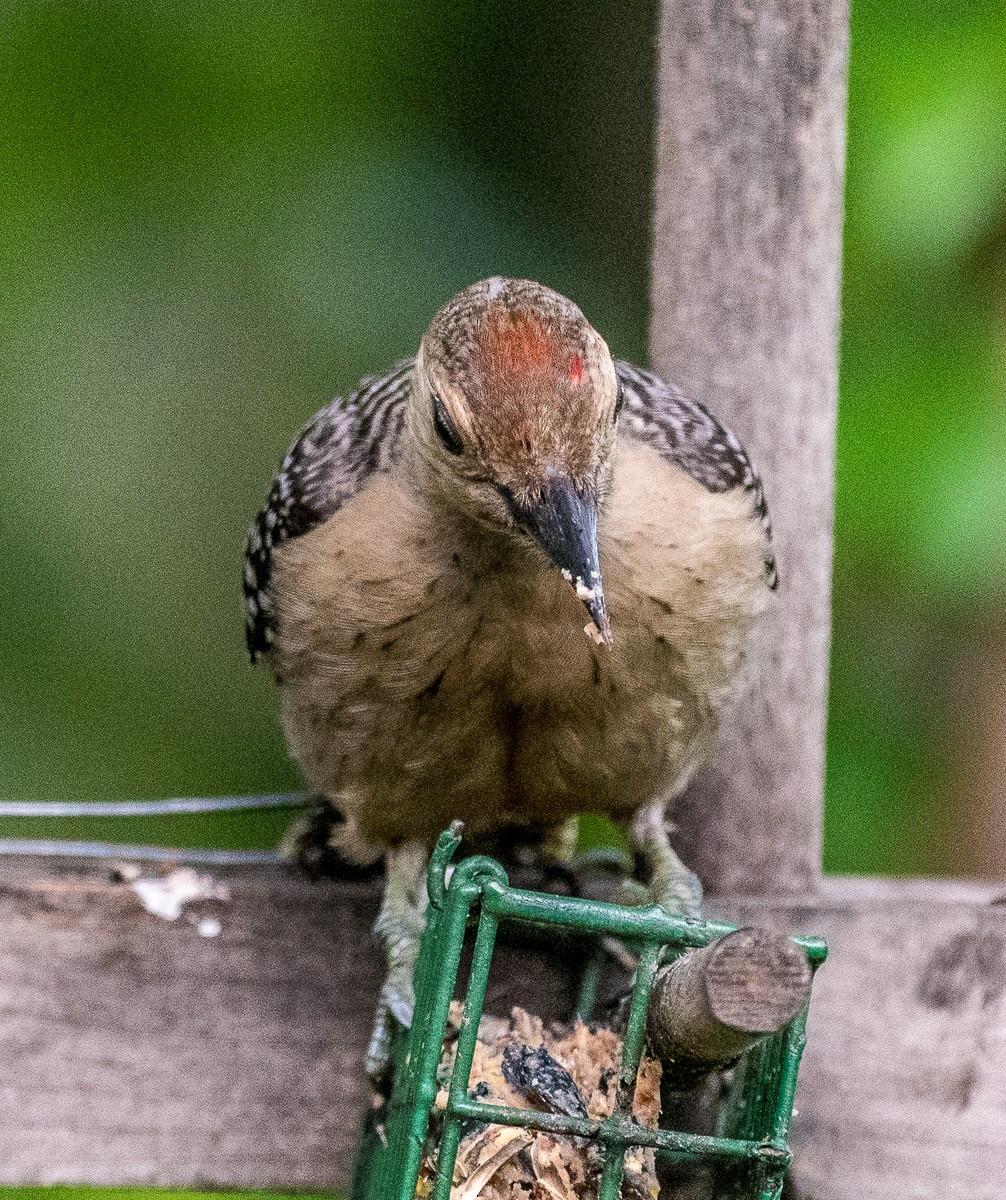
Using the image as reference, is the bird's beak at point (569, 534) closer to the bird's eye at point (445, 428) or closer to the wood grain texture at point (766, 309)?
the bird's eye at point (445, 428)

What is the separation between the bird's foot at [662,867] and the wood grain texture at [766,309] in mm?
109

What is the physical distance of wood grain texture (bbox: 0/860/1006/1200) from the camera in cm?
286

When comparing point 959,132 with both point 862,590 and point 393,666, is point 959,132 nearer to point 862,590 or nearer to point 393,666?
point 862,590

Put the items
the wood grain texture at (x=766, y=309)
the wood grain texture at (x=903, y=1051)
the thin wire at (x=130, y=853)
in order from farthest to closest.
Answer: the wood grain texture at (x=766, y=309) → the thin wire at (x=130, y=853) → the wood grain texture at (x=903, y=1051)

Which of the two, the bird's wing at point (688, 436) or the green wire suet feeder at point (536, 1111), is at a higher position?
the bird's wing at point (688, 436)

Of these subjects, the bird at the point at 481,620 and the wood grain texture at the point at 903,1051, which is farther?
the bird at the point at 481,620

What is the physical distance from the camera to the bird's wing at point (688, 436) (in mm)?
3064

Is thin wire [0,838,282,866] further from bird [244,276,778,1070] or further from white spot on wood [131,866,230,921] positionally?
bird [244,276,778,1070]

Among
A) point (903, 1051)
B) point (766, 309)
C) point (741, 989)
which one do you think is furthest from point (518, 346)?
point (903, 1051)

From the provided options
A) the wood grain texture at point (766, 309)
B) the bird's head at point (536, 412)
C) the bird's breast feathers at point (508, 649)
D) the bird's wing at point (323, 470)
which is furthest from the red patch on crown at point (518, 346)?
the wood grain texture at point (766, 309)

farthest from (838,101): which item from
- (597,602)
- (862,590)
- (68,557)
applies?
(68,557)

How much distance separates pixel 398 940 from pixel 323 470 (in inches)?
34.0

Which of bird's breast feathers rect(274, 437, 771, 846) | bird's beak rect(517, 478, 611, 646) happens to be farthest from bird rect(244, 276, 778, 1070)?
bird's beak rect(517, 478, 611, 646)

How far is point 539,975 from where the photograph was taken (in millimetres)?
3059
